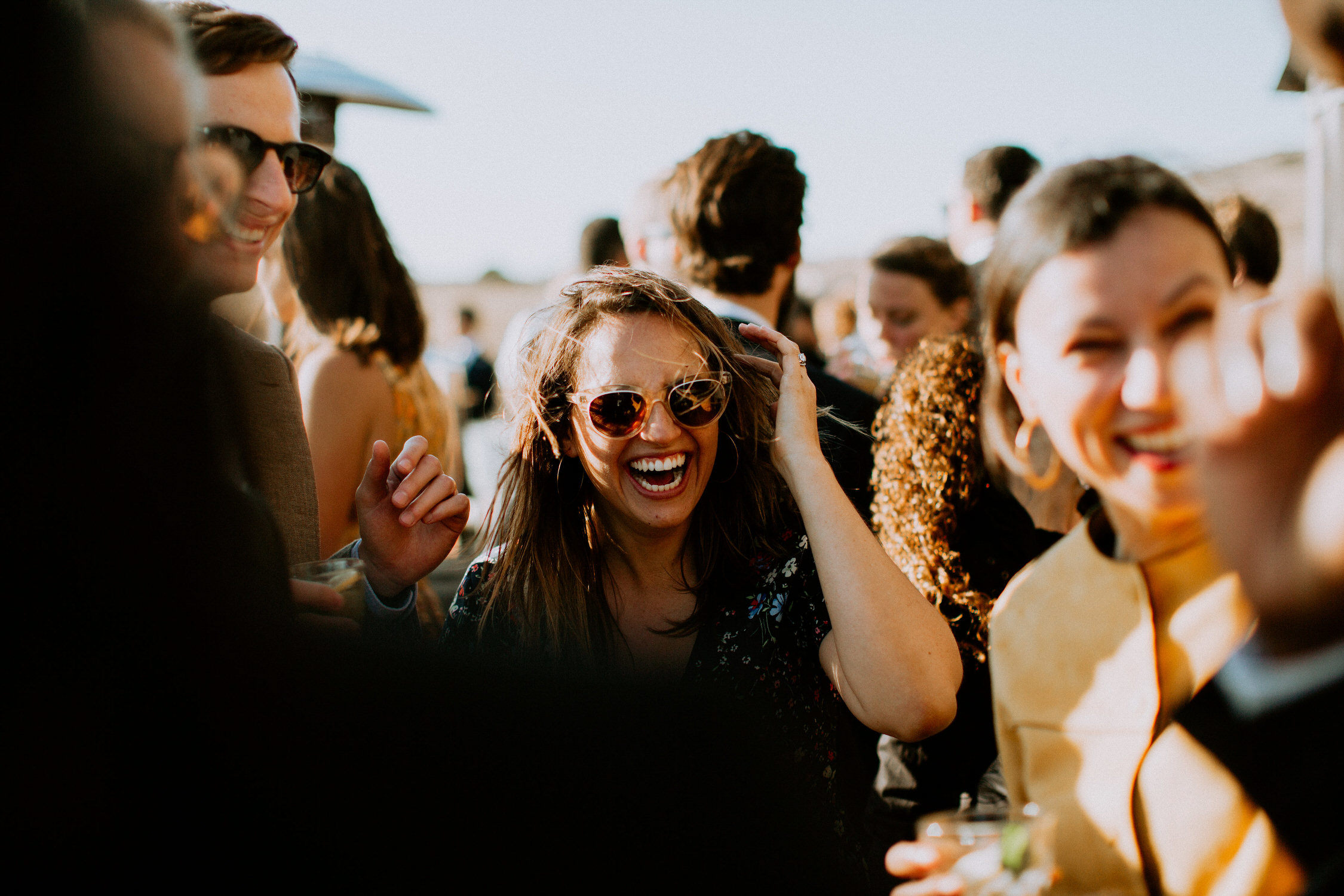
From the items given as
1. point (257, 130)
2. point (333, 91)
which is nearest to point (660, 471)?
point (257, 130)

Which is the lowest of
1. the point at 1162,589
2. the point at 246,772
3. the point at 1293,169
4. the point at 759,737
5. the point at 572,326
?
the point at 759,737

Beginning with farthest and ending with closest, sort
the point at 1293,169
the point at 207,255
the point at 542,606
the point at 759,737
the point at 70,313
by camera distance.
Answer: the point at 1293,169 < the point at 542,606 < the point at 759,737 < the point at 207,255 < the point at 70,313

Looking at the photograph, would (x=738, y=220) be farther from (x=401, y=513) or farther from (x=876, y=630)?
(x=876, y=630)

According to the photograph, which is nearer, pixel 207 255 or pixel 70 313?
pixel 70 313

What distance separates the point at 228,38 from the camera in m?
1.82

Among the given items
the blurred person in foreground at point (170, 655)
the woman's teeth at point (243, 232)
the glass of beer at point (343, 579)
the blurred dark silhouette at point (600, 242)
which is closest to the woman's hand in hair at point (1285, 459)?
the blurred person in foreground at point (170, 655)

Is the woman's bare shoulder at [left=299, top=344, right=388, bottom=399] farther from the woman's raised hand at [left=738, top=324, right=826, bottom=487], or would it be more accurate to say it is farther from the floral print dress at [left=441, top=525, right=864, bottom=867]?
the woman's raised hand at [left=738, top=324, right=826, bottom=487]

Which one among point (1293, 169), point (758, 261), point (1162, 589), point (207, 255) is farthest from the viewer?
point (1293, 169)

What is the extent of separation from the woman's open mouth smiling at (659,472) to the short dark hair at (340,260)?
138 cm

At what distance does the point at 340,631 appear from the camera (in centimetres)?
125

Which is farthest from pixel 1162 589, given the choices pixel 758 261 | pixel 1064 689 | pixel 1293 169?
pixel 1293 169

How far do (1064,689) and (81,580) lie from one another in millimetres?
1099

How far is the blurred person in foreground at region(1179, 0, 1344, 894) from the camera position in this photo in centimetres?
69

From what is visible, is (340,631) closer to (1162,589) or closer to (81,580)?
(81,580)
